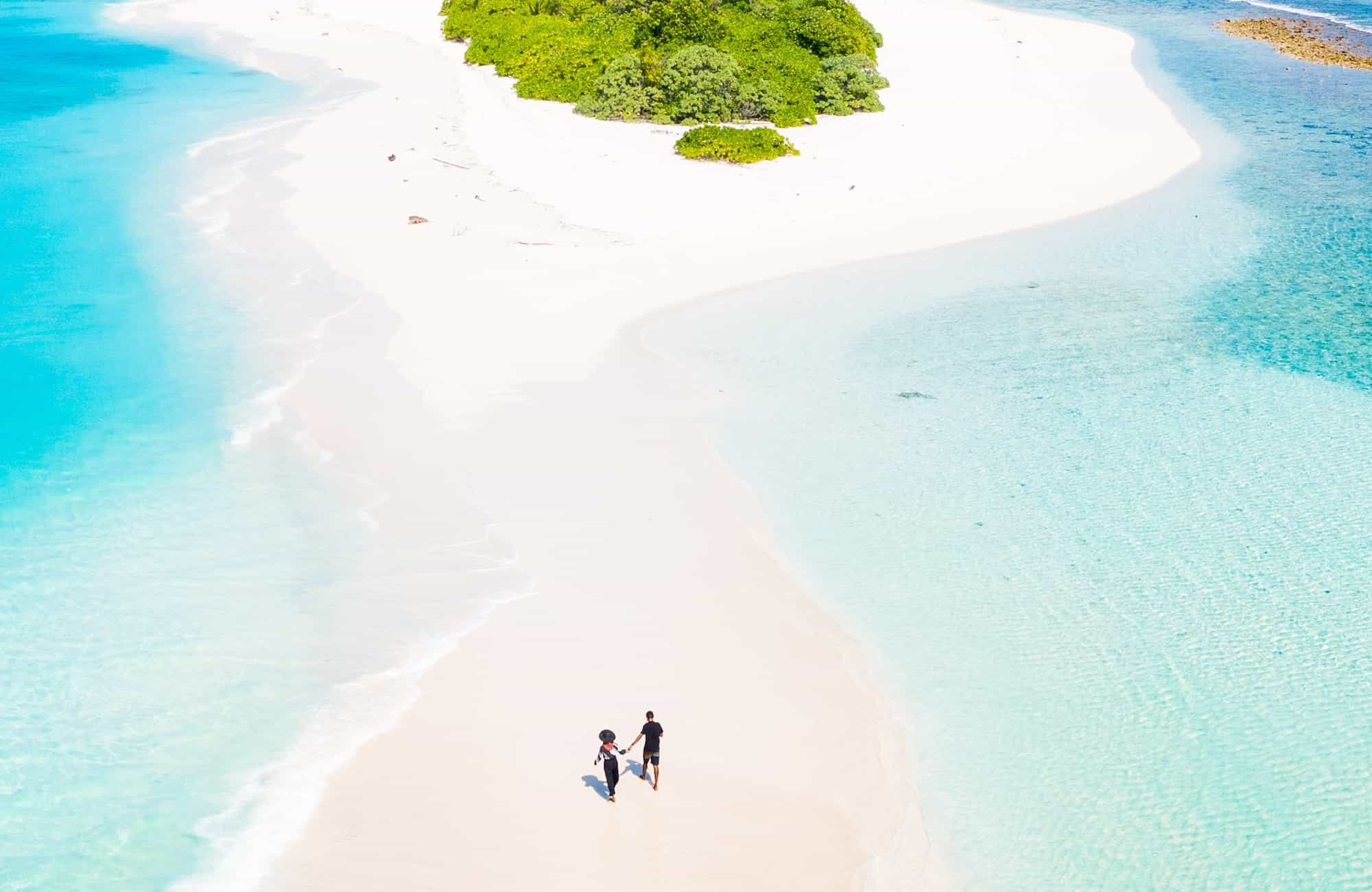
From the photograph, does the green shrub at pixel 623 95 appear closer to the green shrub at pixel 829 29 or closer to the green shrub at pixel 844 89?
the green shrub at pixel 844 89

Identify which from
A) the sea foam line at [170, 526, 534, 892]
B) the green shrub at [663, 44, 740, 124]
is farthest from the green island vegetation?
the sea foam line at [170, 526, 534, 892]

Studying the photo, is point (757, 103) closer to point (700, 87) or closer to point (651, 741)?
point (700, 87)

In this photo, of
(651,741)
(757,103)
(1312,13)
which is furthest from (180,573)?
(1312,13)

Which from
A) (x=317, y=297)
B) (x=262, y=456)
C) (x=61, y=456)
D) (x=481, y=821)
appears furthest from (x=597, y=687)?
(x=317, y=297)

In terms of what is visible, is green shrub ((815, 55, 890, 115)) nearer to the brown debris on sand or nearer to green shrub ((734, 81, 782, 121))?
green shrub ((734, 81, 782, 121))

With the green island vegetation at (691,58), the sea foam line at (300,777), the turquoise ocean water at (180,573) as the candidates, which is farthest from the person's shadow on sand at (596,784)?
the green island vegetation at (691,58)

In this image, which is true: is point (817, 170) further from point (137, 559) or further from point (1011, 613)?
point (137, 559)
